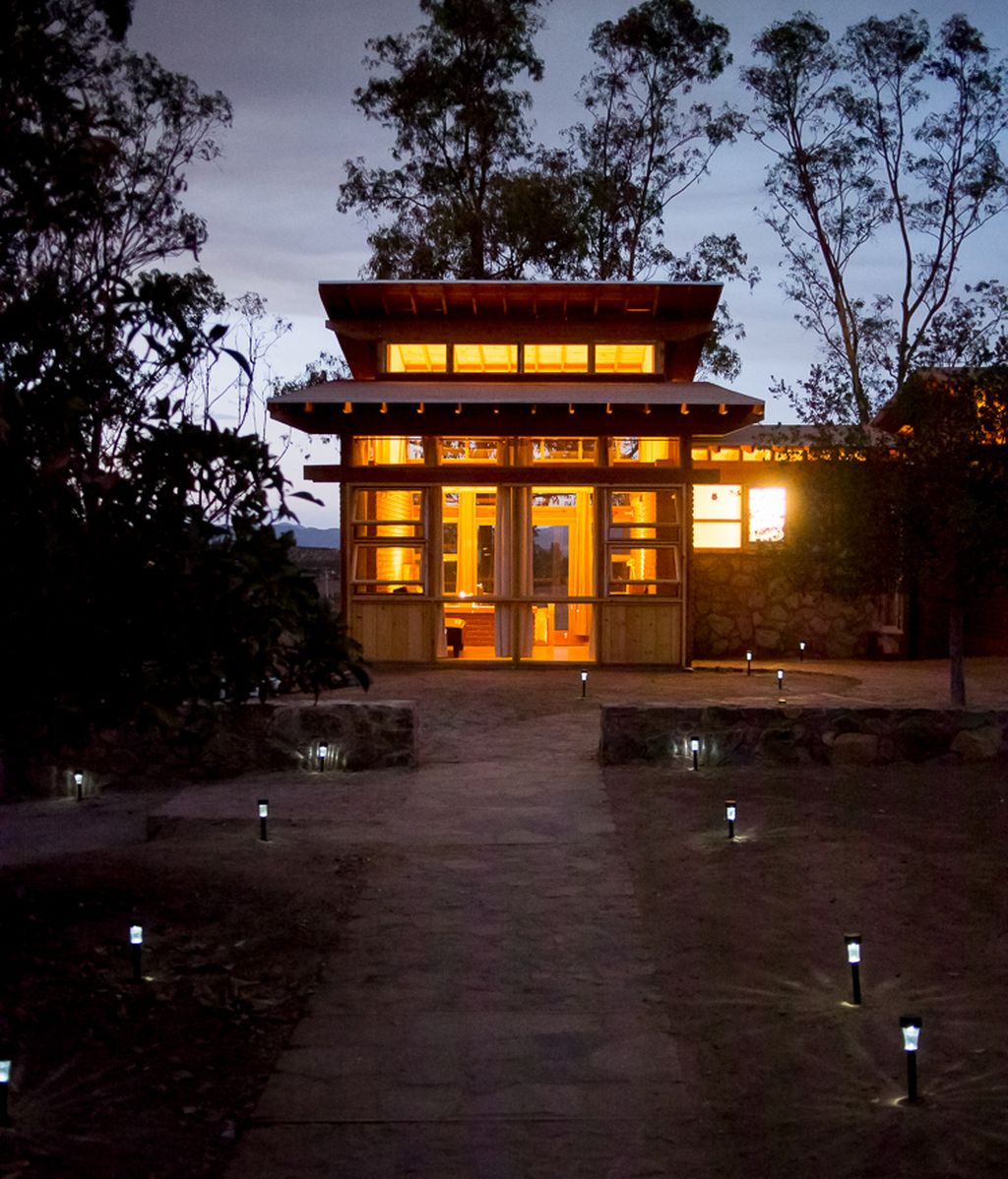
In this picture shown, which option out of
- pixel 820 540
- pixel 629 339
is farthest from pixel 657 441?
pixel 820 540

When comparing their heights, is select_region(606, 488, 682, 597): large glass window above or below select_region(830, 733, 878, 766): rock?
above

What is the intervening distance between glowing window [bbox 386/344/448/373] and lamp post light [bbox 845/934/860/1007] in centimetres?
1474

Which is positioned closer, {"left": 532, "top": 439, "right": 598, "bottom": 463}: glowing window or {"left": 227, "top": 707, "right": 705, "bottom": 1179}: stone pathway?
{"left": 227, "top": 707, "right": 705, "bottom": 1179}: stone pathway

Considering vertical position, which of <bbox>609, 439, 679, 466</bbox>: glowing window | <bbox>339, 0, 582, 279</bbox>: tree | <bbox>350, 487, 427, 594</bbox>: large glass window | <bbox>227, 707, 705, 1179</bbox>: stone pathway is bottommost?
<bbox>227, 707, 705, 1179</bbox>: stone pathway

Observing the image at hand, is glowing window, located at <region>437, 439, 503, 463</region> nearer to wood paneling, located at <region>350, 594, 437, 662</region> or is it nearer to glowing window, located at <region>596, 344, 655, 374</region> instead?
wood paneling, located at <region>350, 594, 437, 662</region>

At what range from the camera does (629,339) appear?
61.4ft

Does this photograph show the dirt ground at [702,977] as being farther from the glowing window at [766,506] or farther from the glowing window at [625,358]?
the glowing window at [766,506]

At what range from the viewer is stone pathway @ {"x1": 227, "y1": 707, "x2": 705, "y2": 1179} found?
3906mm

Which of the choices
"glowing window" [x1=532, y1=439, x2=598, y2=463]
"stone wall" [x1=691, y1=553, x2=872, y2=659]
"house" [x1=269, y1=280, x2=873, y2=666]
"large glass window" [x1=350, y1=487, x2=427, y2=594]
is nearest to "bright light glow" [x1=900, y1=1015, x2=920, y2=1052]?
"house" [x1=269, y1=280, x2=873, y2=666]

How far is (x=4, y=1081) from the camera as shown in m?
3.91

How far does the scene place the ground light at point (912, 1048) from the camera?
4.14 m

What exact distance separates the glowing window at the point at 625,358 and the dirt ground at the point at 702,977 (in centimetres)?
1065

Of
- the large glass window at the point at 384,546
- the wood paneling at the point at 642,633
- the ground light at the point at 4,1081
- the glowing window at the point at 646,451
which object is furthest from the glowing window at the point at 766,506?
the ground light at the point at 4,1081

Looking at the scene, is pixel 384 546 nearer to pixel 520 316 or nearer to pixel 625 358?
pixel 520 316
